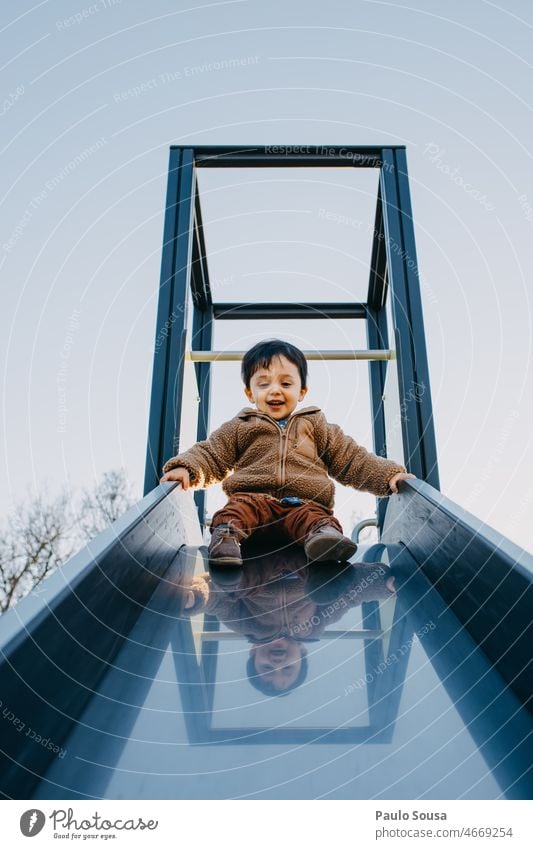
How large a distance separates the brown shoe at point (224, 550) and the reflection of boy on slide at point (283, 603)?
0.11ft

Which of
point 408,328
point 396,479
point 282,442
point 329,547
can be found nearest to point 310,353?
point 408,328

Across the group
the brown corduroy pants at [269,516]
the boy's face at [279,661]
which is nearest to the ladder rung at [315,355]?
the brown corduroy pants at [269,516]

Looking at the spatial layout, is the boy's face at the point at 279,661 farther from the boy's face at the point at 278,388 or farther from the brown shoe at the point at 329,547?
the boy's face at the point at 278,388

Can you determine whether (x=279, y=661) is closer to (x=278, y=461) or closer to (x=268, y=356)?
(x=278, y=461)

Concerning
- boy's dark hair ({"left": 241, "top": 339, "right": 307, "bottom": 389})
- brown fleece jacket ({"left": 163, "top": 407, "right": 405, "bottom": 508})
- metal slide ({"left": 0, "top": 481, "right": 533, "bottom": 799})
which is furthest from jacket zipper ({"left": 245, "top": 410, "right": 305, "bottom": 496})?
metal slide ({"left": 0, "top": 481, "right": 533, "bottom": 799})

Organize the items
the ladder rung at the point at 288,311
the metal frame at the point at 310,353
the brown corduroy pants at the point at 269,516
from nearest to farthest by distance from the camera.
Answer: the brown corduroy pants at the point at 269,516
the metal frame at the point at 310,353
the ladder rung at the point at 288,311

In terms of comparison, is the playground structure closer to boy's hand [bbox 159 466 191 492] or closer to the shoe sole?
the shoe sole

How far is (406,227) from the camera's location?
1.89 meters

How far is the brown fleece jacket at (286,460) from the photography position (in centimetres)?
147

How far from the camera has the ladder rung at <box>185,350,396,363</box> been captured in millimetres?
1901

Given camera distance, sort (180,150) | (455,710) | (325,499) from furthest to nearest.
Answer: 1. (180,150)
2. (325,499)
3. (455,710)
